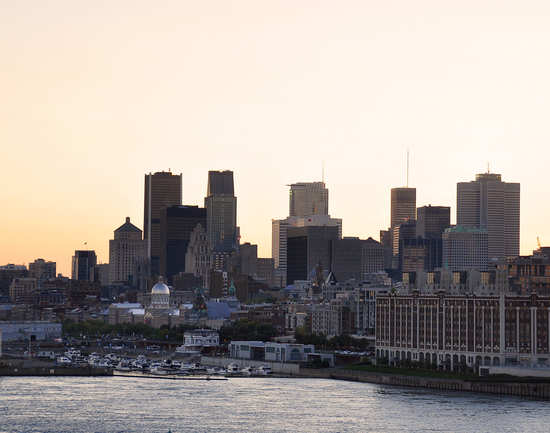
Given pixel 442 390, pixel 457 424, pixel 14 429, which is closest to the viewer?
pixel 14 429

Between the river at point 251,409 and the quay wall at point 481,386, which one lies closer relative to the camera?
the river at point 251,409

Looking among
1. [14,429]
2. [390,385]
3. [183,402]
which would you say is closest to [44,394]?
[183,402]

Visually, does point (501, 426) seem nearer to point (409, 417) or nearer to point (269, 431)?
point (409, 417)

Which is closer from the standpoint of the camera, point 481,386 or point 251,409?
point 251,409

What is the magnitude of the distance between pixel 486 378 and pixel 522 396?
40.4ft

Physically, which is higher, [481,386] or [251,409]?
[481,386]

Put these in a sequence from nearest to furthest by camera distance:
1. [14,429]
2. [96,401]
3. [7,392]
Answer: [14,429] < [96,401] < [7,392]

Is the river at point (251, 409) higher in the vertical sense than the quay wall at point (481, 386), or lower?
lower

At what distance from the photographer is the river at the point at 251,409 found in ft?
470

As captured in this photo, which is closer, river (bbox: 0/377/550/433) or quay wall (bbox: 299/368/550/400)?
river (bbox: 0/377/550/433)

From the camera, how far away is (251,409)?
158000 mm

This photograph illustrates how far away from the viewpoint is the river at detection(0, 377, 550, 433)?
143250mm

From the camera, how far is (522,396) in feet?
587

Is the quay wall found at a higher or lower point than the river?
higher
